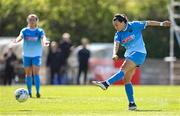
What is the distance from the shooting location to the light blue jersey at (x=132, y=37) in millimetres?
17516

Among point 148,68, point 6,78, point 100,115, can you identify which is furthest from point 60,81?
point 100,115

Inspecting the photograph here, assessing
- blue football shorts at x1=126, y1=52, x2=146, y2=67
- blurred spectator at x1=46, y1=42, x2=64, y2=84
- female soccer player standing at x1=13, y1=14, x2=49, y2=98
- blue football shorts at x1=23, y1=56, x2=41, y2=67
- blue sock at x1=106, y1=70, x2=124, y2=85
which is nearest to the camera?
blue sock at x1=106, y1=70, x2=124, y2=85

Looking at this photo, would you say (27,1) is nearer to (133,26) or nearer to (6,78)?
(6,78)

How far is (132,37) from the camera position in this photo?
57.5ft

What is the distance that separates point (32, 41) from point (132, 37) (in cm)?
599

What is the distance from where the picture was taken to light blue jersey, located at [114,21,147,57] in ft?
57.5

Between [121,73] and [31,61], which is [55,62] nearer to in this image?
[31,61]

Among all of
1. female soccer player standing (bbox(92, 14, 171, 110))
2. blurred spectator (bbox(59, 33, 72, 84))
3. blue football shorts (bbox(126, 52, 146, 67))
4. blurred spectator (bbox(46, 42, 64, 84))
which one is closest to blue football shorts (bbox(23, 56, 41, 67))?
female soccer player standing (bbox(92, 14, 171, 110))

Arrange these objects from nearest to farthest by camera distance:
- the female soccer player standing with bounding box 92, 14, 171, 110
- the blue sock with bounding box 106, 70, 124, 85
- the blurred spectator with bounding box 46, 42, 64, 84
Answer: the blue sock with bounding box 106, 70, 124, 85, the female soccer player standing with bounding box 92, 14, 171, 110, the blurred spectator with bounding box 46, 42, 64, 84

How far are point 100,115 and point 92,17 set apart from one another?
38.7 m

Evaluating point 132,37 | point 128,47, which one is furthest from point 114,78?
point 132,37

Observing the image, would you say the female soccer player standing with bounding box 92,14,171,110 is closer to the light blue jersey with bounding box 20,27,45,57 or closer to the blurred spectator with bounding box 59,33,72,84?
the light blue jersey with bounding box 20,27,45,57

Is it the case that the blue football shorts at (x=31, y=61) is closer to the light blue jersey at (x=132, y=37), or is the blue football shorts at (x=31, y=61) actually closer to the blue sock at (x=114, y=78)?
the light blue jersey at (x=132, y=37)

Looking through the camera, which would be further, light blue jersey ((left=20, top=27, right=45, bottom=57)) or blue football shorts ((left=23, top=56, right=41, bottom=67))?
blue football shorts ((left=23, top=56, right=41, bottom=67))
